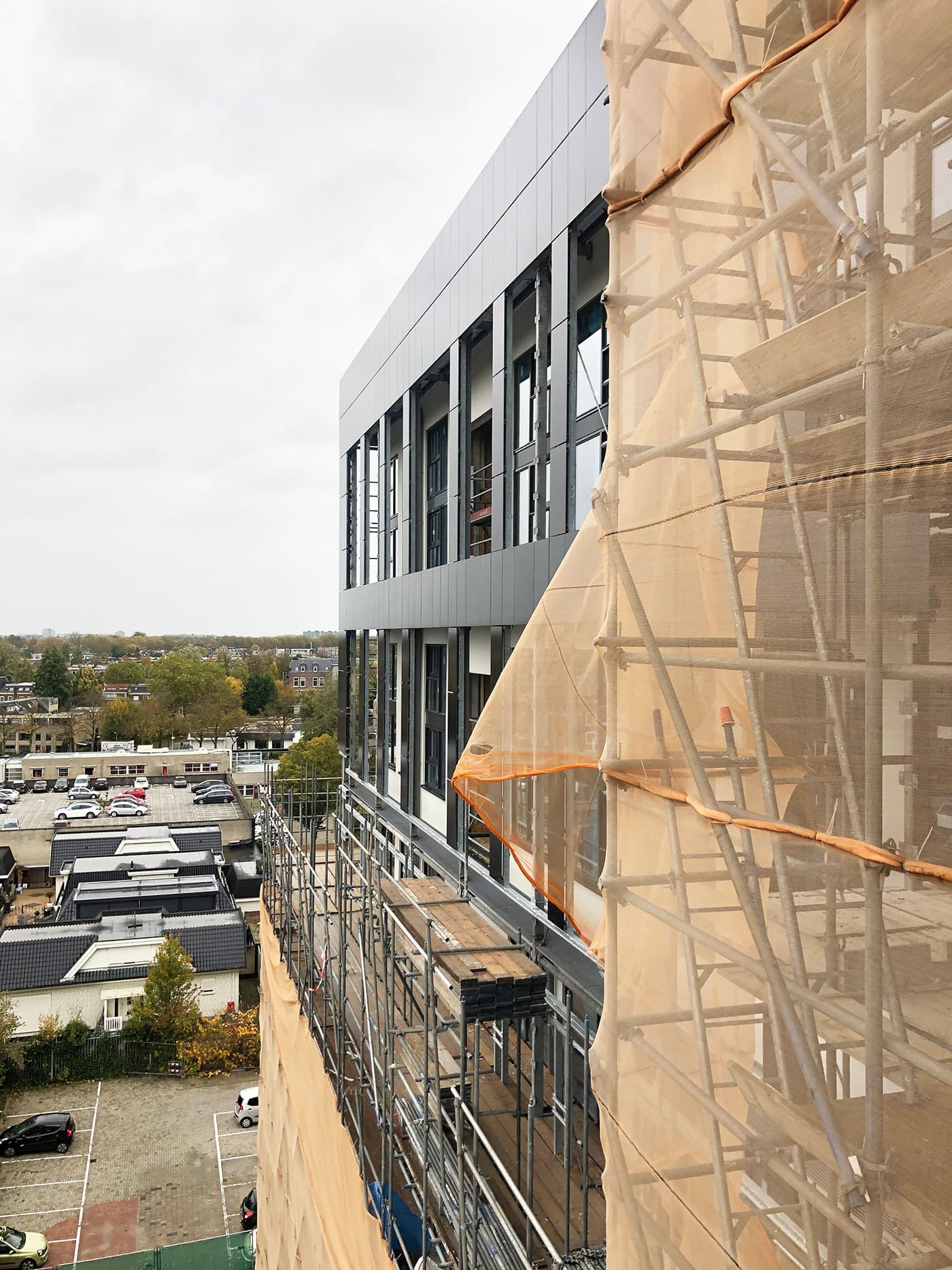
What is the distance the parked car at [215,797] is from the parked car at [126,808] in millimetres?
3595

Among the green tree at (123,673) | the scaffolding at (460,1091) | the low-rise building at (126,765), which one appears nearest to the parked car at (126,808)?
the low-rise building at (126,765)

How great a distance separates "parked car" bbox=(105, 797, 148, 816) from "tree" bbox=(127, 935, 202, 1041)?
27.6 m

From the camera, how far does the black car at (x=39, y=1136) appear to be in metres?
23.6

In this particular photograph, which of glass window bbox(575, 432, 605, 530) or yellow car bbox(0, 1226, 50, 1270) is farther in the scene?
yellow car bbox(0, 1226, 50, 1270)

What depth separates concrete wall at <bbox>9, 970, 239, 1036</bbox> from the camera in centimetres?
2995

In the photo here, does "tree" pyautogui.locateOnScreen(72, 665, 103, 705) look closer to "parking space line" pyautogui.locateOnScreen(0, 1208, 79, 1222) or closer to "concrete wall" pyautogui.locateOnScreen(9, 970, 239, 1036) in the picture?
"concrete wall" pyautogui.locateOnScreen(9, 970, 239, 1036)

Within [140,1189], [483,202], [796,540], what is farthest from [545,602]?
[140,1189]

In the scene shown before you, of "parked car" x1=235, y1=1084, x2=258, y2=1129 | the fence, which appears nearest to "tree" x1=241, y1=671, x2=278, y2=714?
the fence

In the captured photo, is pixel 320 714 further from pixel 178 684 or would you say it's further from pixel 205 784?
pixel 178 684

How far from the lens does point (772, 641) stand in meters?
3.08

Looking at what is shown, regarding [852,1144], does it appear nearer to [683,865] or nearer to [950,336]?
[683,865]

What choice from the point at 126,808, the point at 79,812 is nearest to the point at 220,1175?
the point at 79,812

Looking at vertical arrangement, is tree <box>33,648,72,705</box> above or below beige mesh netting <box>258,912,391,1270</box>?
above

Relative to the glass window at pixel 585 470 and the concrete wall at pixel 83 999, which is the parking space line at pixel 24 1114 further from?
the glass window at pixel 585 470
